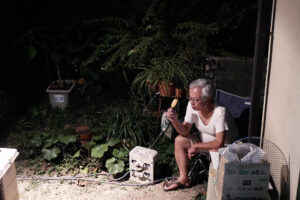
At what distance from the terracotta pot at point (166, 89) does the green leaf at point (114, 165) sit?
1.12 meters

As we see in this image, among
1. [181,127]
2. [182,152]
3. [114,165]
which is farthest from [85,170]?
[181,127]

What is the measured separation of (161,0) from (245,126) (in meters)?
2.85

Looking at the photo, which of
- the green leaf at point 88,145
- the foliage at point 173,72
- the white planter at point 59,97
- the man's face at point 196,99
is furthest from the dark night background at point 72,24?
the man's face at point 196,99

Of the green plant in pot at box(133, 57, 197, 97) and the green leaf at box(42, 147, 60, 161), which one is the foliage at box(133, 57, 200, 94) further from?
the green leaf at box(42, 147, 60, 161)

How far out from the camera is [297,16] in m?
2.40

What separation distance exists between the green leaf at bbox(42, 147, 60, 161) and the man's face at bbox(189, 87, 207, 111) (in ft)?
6.23

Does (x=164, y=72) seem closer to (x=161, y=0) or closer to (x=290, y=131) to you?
(x=161, y=0)

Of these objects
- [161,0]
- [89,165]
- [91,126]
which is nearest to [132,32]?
[161,0]

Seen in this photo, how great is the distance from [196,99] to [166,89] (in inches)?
47.0

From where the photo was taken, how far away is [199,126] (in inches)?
138

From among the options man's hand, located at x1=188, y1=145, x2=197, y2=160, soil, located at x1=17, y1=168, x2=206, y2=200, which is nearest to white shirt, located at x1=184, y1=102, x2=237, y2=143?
man's hand, located at x1=188, y1=145, x2=197, y2=160

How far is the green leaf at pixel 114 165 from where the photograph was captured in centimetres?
383

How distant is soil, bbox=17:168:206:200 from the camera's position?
3637 millimetres

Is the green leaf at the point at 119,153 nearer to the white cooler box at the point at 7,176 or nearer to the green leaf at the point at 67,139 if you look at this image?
the green leaf at the point at 67,139
